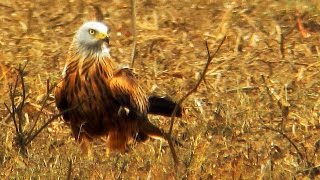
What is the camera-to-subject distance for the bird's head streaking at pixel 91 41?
8406 millimetres

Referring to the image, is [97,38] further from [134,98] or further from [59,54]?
[59,54]

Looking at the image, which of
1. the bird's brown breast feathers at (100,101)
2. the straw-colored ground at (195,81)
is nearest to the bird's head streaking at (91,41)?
the bird's brown breast feathers at (100,101)

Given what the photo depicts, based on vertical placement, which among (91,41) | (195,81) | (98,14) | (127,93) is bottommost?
(195,81)

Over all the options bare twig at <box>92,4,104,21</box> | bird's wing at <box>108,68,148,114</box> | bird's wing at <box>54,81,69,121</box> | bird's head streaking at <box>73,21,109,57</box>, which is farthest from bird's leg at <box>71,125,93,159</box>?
bare twig at <box>92,4,104,21</box>

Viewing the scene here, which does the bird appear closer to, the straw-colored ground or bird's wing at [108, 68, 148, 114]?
bird's wing at [108, 68, 148, 114]

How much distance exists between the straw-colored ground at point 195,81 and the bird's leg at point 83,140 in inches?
2.6

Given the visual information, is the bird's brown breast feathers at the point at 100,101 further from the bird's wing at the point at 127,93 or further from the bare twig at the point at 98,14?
the bare twig at the point at 98,14

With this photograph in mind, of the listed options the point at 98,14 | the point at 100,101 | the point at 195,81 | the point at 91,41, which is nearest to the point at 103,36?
the point at 91,41

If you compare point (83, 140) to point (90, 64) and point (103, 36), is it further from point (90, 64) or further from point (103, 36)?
point (103, 36)

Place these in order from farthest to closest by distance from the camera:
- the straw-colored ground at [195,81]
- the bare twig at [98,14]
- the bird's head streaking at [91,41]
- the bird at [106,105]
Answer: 1. the bare twig at [98,14]
2. the bird's head streaking at [91,41]
3. the bird at [106,105]
4. the straw-colored ground at [195,81]

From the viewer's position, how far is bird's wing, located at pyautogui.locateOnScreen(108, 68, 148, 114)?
8.06 meters

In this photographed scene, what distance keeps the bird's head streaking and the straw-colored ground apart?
1.97ft

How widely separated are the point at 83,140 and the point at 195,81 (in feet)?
5.45

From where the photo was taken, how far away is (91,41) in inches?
333
